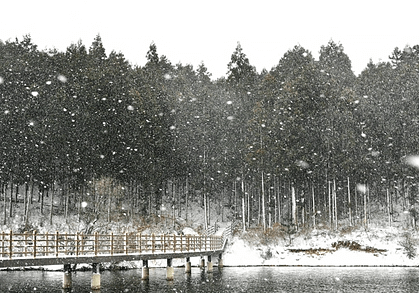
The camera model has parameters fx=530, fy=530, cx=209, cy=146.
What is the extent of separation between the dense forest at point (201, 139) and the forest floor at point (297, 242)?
1645mm

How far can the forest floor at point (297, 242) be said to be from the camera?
1635 inches

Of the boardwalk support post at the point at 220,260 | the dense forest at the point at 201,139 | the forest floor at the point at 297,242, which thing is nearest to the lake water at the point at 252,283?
the forest floor at the point at 297,242

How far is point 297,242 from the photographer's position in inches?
1773

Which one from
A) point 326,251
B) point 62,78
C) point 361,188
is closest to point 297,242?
point 326,251

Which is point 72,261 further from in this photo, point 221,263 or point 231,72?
point 231,72

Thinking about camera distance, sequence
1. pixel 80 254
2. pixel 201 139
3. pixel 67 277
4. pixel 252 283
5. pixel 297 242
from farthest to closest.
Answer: pixel 201 139, pixel 297 242, pixel 252 283, pixel 80 254, pixel 67 277

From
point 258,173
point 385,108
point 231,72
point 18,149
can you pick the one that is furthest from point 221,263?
point 231,72

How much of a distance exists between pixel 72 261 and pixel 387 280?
55.1ft

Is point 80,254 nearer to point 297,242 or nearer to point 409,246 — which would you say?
point 297,242

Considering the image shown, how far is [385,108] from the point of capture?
173ft

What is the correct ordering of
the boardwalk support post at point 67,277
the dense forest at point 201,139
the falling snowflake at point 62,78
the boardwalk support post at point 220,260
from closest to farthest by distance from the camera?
1. the boardwalk support post at point 67,277
2. the boardwalk support post at point 220,260
3. the dense forest at point 201,139
4. the falling snowflake at point 62,78

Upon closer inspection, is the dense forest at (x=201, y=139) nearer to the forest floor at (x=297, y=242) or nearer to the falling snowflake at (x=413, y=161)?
the falling snowflake at (x=413, y=161)

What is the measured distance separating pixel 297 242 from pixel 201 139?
1512cm

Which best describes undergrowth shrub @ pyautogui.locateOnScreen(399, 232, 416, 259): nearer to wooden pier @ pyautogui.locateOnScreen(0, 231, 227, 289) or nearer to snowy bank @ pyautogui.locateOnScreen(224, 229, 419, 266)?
snowy bank @ pyautogui.locateOnScreen(224, 229, 419, 266)
